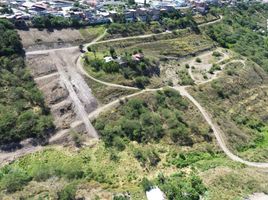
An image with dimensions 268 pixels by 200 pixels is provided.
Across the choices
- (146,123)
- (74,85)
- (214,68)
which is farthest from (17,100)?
(214,68)

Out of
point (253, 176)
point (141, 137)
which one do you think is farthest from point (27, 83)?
point (253, 176)

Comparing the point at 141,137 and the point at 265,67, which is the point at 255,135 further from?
the point at 265,67

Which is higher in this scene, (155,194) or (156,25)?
(156,25)

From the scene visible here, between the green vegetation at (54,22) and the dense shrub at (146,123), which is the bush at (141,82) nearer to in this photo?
the dense shrub at (146,123)

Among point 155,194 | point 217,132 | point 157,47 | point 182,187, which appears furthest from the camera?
point 157,47

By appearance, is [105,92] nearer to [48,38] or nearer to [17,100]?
[17,100]

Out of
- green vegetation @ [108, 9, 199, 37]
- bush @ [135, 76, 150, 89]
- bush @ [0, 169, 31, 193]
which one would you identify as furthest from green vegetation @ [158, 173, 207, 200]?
green vegetation @ [108, 9, 199, 37]

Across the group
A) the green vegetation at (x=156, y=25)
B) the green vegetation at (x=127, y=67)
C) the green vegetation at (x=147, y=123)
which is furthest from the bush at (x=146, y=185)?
the green vegetation at (x=156, y=25)
